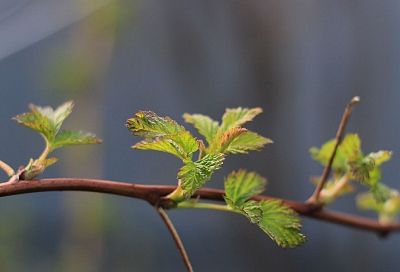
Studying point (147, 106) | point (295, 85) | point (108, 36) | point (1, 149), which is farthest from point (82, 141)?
point (147, 106)

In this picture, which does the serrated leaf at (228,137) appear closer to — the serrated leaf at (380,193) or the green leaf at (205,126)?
the green leaf at (205,126)

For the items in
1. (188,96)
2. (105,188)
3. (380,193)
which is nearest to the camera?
(105,188)

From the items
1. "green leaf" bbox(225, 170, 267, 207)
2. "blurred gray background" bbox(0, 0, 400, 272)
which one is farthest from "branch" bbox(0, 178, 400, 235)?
"blurred gray background" bbox(0, 0, 400, 272)

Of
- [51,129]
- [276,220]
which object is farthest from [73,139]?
[276,220]

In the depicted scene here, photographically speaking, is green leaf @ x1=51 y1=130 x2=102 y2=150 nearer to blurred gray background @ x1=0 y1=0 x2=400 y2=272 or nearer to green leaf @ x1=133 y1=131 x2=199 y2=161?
green leaf @ x1=133 y1=131 x2=199 y2=161

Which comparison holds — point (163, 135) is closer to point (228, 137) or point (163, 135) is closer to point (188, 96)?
point (228, 137)

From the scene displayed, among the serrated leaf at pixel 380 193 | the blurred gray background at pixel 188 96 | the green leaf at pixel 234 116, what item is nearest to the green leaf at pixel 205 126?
the green leaf at pixel 234 116
